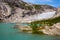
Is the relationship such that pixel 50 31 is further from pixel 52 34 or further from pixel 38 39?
pixel 38 39

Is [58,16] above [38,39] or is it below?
below

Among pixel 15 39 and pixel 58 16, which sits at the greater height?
pixel 15 39

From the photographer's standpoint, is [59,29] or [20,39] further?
[59,29]

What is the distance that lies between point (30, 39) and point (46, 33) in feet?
Answer: 56.1

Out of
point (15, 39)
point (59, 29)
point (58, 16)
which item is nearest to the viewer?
point (15, 39)

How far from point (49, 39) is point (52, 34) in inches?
551

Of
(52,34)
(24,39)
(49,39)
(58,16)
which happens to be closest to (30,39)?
(24,39)

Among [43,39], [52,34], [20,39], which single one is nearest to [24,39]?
[20,39]

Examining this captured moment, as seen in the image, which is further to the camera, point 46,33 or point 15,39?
point 46,33

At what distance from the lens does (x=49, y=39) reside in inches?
2357

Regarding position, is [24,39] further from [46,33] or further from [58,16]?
[58,16]

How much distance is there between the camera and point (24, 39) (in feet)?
193

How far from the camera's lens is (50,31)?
7506 cm

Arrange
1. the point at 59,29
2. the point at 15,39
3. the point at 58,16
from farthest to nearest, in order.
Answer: the point at 58,16
the point at 59,29
the point at 15,39
